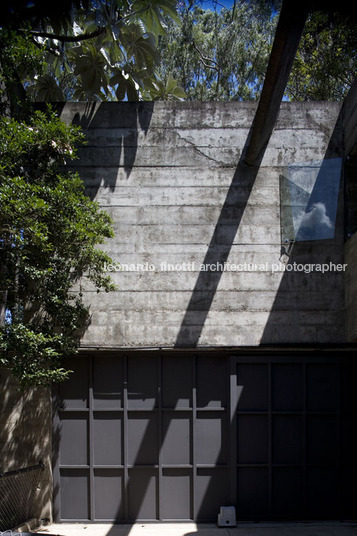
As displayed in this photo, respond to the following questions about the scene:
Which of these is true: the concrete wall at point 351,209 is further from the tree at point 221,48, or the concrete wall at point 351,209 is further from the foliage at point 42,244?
the tree at point 221,48

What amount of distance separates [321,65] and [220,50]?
262 inches

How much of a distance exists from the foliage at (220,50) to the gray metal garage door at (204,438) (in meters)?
14.0

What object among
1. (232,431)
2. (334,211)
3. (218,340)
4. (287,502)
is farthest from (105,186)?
(287,502)

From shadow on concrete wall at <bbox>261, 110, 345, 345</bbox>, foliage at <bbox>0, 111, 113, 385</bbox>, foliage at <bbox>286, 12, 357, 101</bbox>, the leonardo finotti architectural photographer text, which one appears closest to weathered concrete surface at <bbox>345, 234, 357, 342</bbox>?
shadow on concrete wall at <bbox>261, 110, 345, 345</bbox>

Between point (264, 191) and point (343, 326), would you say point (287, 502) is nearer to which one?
point (343, 326)

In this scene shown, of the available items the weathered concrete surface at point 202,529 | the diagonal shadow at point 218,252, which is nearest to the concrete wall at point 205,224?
the diagonal shadow at point 218,252

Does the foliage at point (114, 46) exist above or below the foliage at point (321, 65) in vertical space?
below

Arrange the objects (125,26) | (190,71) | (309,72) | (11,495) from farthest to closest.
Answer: (190,71)
(309,72)
(125,26)
(11,495)

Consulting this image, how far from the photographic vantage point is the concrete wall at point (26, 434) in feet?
26.0

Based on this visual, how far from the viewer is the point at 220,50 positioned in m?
19.2

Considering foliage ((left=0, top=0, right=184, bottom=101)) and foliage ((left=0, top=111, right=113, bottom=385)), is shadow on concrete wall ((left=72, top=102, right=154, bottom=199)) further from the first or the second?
foliage ((left=0, top=0, right=184, bottom=101))

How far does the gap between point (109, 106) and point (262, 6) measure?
40.3 feet

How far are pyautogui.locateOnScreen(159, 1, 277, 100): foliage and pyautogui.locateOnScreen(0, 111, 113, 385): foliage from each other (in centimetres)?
1287

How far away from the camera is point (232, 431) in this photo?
8047 mm
